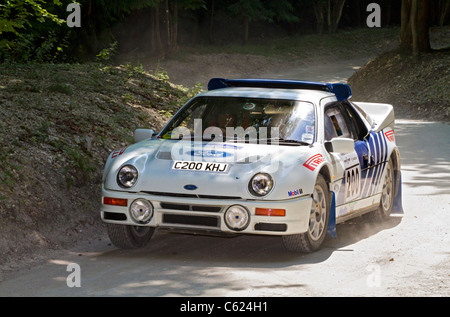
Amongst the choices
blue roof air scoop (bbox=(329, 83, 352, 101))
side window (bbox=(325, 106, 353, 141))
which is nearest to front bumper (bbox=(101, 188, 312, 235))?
side window (bbox=(325, 106, 353, 141))

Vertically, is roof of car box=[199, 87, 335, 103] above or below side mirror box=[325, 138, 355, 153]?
above

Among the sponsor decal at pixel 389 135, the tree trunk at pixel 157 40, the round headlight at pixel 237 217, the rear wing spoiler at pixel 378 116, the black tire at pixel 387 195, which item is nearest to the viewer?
the round headlight at pixel 237 217

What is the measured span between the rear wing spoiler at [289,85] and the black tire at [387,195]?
117cm

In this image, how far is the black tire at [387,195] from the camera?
33.9 feet

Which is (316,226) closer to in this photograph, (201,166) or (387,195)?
(201,166)

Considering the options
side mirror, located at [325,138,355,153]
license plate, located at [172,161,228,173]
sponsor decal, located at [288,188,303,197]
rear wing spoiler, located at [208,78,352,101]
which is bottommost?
sponsor decal, located at [288,188,303,197]

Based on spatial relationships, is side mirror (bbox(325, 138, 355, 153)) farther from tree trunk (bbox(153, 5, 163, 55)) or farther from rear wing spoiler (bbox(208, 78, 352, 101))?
tree trunk (bbox(153, 5, 163, 55))

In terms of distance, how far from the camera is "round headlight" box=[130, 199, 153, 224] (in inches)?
316

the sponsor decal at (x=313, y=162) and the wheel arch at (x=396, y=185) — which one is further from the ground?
the sponsor decal at (x=313, y=162)

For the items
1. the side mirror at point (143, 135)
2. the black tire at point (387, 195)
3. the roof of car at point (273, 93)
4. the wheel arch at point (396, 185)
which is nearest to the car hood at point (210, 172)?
the side mirror at point (143, 135)

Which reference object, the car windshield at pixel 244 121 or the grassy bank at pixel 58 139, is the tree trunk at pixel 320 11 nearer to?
the grassy bank at pixel 58 139

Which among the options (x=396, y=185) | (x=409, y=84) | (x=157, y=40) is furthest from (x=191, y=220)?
(x=157, y=40)

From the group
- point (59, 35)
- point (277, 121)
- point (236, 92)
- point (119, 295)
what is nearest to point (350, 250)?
point (277, 121)

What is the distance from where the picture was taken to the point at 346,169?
909 cm
